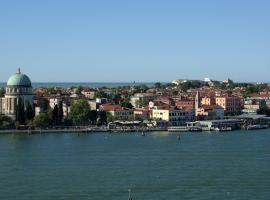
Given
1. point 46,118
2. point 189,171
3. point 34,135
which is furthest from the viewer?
point 46,118

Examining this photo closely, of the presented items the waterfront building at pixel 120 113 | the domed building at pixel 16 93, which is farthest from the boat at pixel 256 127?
the domed building at pixel 16 93

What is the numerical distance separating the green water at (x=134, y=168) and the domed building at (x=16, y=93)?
419cm

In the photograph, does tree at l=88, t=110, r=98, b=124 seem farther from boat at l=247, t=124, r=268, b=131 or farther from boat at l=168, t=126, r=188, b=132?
boat at l=247, t=124, r=268, b=131

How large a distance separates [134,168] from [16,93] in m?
11.1

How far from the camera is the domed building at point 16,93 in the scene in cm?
2208

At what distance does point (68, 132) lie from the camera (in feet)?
66.2

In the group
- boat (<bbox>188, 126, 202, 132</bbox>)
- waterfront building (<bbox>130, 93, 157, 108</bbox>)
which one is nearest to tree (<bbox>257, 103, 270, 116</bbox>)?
waterfront building (<bbox>130, 93, 157, 108</bbox>)

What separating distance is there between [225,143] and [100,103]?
11.2 metres

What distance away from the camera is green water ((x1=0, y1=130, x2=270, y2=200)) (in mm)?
9562

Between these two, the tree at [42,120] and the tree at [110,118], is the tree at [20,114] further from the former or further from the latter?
the tree at [110,118]

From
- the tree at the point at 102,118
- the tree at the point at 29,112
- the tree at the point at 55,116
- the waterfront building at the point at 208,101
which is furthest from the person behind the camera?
the waterfront building at the point at 208,101

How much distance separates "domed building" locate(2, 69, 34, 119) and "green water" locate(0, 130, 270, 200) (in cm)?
419

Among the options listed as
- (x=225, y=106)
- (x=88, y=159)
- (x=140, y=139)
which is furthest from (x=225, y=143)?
(x=225, y=106)

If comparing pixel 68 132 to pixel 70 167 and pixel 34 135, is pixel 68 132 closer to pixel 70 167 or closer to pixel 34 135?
pixel 34 135
